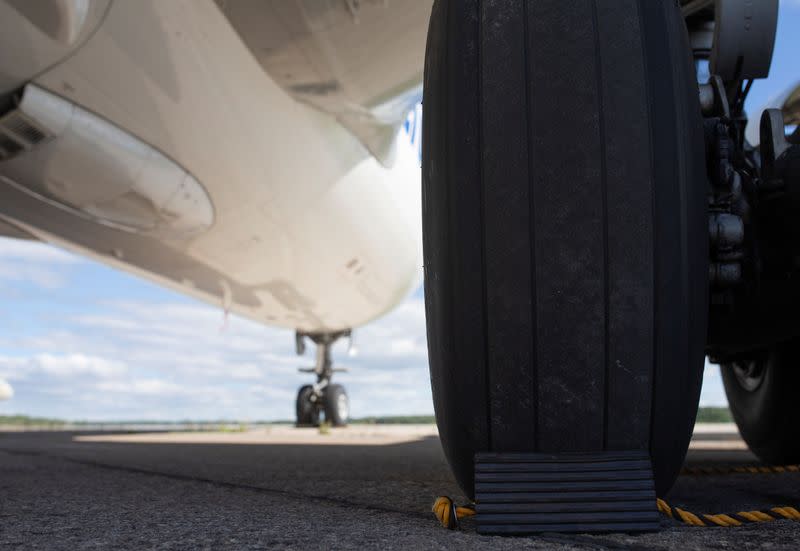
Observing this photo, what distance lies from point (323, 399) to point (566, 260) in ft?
29.1

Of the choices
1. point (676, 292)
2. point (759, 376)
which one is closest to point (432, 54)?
point (676, 292)

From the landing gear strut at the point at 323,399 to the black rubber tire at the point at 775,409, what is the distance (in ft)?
23.4

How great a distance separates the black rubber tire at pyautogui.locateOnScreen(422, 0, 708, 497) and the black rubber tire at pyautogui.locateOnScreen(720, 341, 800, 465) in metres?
1.49

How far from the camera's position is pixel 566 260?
123cm

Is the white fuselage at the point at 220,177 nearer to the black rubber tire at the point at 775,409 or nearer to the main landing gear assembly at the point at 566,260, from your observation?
the main landing gear assembly at the point at 566,260

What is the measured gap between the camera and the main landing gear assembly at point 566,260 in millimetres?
1224

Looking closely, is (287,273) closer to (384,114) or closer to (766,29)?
(384,114)

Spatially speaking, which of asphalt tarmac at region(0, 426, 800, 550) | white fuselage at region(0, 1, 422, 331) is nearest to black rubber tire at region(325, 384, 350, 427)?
white fuselage at region(0, 1, 422, 331)

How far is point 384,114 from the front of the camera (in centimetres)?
493

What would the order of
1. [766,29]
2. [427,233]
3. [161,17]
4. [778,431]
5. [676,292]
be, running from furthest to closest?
[161,17], [778,431], [766,29], [427,233], [676,292]

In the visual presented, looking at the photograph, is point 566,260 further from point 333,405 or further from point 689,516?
point 333,405

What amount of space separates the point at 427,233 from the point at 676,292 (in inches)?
16.1

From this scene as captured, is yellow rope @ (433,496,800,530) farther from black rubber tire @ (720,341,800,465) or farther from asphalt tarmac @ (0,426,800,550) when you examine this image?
black rubber tire @ (720,341,800,465)

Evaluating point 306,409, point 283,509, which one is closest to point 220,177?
point 283,509
